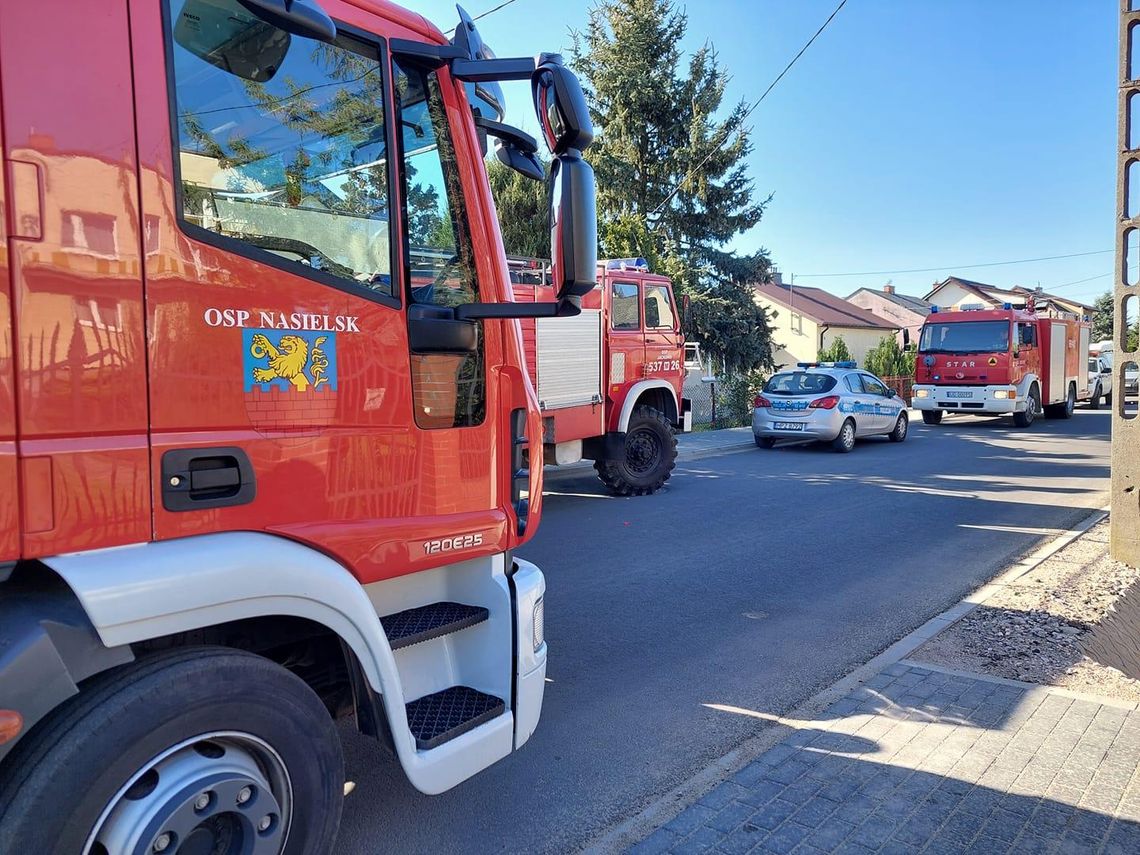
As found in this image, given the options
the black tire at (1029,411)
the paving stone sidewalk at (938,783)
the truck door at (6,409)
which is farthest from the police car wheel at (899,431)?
the truck door at (6,409)

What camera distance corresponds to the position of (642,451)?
10977 millimetres

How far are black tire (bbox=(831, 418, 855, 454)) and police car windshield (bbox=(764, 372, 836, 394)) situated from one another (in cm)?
81

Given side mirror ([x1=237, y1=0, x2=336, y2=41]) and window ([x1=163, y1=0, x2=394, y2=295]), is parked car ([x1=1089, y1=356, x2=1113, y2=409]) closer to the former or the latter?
window ([x1=163, y1=0, x2=394, y2=295])

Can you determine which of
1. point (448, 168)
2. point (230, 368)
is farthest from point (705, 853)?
point (448, 168)

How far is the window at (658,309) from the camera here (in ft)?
35.7

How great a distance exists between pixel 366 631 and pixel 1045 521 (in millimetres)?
8919

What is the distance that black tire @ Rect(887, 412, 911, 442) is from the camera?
1752cm

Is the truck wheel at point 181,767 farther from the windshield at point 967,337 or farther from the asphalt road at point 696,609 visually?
the windshield at point 967,337

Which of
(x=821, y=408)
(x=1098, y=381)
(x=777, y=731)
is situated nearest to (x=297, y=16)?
(x=777, y=731)

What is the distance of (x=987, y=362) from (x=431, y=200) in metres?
20.4

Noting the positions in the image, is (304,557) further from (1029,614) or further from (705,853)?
(1029,614)

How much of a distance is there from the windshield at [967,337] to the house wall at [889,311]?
40.6 meters

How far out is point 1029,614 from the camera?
5.60 metres

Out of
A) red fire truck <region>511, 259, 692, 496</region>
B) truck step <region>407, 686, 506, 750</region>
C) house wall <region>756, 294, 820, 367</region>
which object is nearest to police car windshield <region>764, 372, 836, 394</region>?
red fire truck <region>511, 259, 692, 496</region>
